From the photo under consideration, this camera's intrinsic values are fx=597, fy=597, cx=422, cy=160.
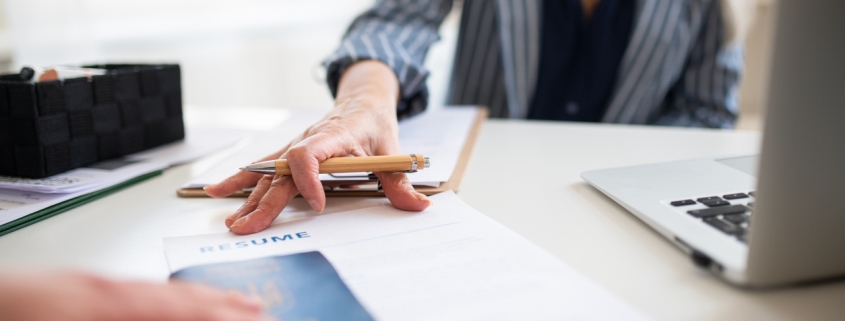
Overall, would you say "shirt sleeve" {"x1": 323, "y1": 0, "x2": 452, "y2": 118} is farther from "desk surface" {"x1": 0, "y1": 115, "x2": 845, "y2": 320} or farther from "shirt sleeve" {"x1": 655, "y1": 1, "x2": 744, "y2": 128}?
"shirt sleeve" {"x1": 655, "y1": 1, "x2": 744, "y2": 128}

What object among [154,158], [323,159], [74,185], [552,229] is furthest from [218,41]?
[552,229]

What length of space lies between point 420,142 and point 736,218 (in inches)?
16.0

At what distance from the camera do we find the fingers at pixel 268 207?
49cm

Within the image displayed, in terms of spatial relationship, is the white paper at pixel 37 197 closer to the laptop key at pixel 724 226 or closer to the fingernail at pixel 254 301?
the fingernail at pixel 254 301

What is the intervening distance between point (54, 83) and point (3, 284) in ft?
1.37

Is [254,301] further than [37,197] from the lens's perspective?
No

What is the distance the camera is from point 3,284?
270mm

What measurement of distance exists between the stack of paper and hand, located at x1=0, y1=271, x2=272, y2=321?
294 mm

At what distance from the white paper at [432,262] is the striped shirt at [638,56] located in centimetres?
→ 61

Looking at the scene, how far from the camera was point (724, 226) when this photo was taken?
0.43 metres

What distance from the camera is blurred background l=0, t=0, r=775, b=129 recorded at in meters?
1.53

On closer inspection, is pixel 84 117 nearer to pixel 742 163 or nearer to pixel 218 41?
pixel 742 163

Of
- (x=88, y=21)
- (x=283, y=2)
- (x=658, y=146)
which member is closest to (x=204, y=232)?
(x=658, y=146)

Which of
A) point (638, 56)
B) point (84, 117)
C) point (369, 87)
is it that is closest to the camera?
point (84, 117)
